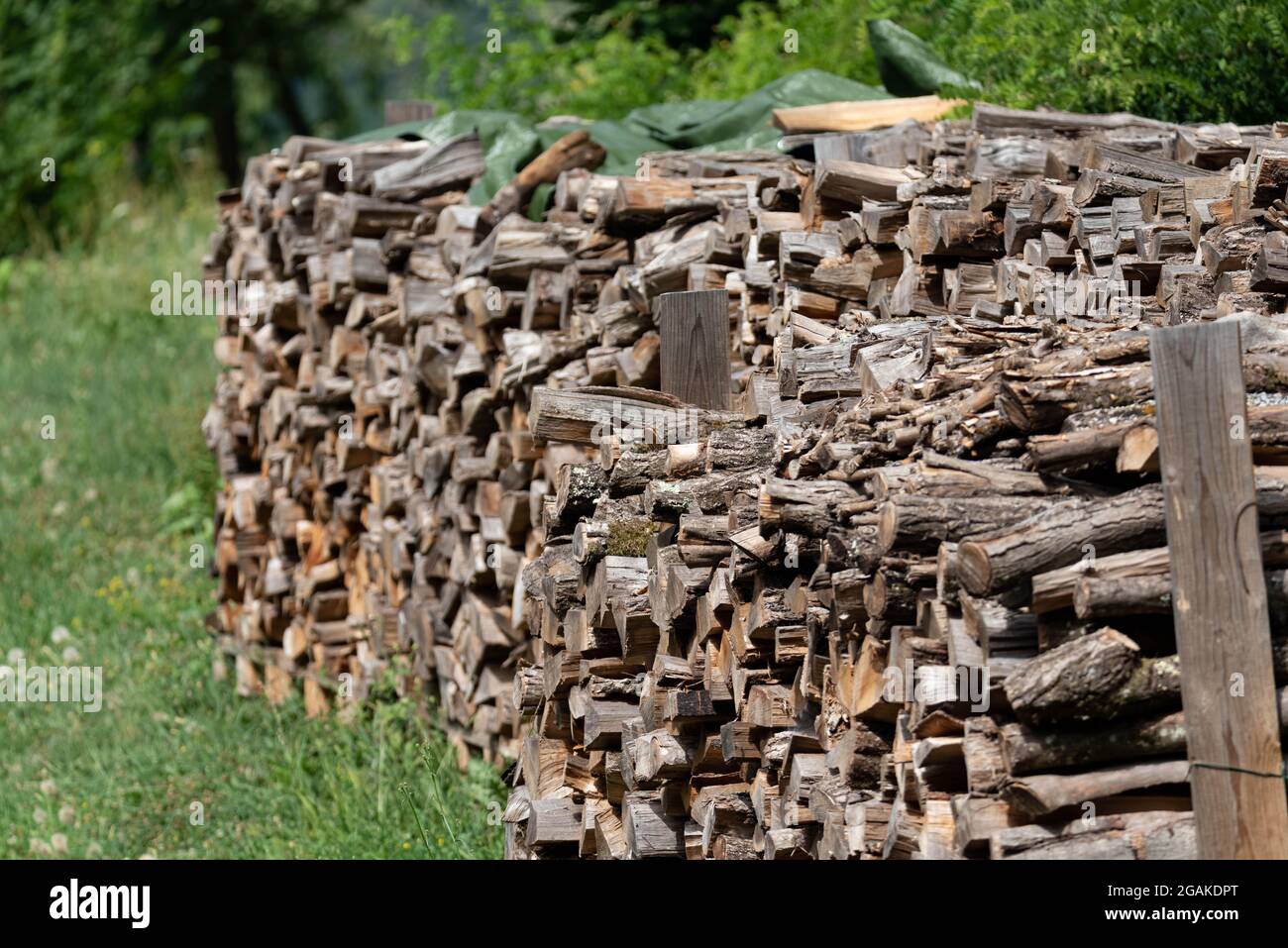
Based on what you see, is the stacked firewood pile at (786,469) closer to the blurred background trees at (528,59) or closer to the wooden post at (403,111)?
the blurred background trees at (528,59)

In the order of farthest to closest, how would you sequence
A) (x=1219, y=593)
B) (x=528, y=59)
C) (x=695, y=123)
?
1. (x=528, y=59)
2. (x=695, y=123)
3. (x=1219, y=593)

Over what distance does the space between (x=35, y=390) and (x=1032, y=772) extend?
378 inches

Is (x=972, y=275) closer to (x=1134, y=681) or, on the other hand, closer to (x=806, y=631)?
(x=806, y=631)

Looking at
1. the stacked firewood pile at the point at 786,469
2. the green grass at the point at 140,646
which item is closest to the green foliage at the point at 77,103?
the green grass at the point at 140,646

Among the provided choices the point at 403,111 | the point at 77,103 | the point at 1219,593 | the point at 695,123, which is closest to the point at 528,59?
the point at 403,111

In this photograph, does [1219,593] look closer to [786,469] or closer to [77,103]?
[786,469]

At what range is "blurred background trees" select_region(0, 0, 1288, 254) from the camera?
5195 millimetres

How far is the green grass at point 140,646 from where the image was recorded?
542 cm

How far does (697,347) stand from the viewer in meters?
4.14

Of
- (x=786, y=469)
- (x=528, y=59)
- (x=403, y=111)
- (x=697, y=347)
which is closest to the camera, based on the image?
(x=786, y=469)

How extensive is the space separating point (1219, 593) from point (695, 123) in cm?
459

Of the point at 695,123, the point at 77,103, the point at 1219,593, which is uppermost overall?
the point at 77,103

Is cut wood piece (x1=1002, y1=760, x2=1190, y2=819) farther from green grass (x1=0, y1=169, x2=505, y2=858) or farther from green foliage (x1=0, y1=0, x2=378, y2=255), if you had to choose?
green foliage (x1=0, y1=0, x2=378, y2=255)

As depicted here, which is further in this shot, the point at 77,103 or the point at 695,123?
the point at 77,103
